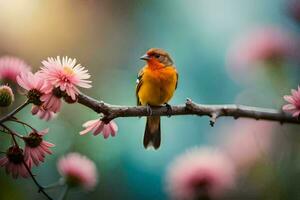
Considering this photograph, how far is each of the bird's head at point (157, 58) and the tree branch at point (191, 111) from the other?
0.18 m

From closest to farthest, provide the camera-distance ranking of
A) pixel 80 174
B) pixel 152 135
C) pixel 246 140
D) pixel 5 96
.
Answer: pixel 5 96, pixel 80 174, pixel 246 140, pixel 152 135

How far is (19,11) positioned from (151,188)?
13.0 inches

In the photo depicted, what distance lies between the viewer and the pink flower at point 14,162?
19.7 inches

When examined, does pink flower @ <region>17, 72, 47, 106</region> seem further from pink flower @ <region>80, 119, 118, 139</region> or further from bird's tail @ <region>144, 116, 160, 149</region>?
bird's tail @ <region>144, 116, 160, 149</region>

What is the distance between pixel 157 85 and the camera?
35.8 inches

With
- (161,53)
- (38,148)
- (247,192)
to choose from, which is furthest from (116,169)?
(38,148)

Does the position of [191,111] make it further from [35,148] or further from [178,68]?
[178,68]

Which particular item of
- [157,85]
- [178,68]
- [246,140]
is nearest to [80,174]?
[246,140]

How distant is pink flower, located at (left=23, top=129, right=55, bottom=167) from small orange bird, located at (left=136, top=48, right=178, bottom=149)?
0.38 m

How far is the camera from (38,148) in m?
0.50

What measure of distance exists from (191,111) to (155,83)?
0.89 feet

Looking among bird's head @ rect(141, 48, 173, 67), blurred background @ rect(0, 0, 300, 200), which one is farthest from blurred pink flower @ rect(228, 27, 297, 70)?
bird's head @ rect(141, 48, 173, 67)

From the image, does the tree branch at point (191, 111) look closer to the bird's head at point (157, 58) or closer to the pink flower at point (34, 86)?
the pink flower at point (34, 86)

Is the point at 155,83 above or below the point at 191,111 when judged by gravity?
above
